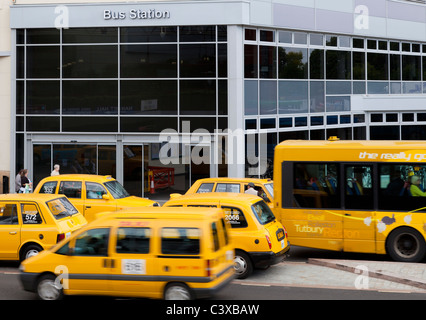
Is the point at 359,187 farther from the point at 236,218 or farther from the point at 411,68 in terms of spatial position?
the point at 411,68

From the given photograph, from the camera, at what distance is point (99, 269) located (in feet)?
31.5

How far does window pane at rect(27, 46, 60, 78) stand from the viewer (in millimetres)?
26062

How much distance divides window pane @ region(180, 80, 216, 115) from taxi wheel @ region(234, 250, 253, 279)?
13.4 m

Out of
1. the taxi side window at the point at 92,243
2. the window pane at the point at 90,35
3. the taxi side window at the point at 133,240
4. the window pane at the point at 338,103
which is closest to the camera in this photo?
the taxi side window at the point at 133,240

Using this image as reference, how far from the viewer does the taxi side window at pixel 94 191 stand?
17375 mm

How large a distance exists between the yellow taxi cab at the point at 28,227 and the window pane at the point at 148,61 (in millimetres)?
12899

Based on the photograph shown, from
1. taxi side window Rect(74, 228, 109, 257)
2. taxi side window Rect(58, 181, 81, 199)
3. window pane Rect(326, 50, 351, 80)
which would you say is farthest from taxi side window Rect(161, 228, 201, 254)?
window pane Rect(326, 50, 351, 80)

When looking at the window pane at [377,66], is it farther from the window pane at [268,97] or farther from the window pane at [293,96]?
the window pane at [268,97]

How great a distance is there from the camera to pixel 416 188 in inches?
535

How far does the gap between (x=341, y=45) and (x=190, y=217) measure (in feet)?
68.7

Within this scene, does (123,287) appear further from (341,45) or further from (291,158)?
(341,45)

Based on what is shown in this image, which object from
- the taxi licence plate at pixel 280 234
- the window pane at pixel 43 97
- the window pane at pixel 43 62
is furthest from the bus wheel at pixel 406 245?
the window pane at pixel 43 62

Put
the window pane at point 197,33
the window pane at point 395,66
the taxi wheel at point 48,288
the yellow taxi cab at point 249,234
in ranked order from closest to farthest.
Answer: the taxi wheel at point 48,288 < the yellow taxi cab at point 249,234 < the window pane at point 197,33 < the window pane at point 395,66

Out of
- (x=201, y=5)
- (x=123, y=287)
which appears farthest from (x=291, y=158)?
(x=201, y=5)
